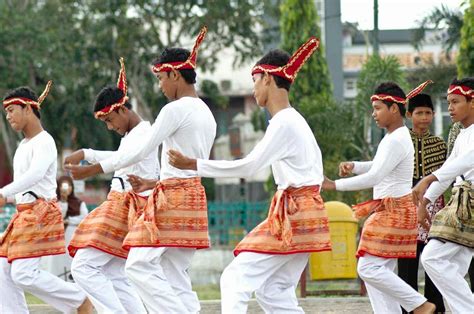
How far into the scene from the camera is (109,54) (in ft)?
129

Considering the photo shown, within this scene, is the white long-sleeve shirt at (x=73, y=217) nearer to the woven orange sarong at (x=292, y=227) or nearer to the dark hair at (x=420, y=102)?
the dark hair at (x=420, y=102)

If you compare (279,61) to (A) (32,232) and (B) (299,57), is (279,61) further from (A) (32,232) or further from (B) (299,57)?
(A) (32,232)

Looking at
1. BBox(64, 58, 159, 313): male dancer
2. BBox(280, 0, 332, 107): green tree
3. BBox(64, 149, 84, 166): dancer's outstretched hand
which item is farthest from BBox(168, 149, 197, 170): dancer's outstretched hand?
BBox(280, 0, 332, 107): green tree

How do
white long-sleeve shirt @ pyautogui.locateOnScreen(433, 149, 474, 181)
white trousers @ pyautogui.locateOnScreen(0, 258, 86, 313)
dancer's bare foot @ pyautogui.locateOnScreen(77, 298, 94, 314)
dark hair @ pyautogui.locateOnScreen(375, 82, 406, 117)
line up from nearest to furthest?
white long-sleeve shirt @ pyautogui.locateOnScreen(433, 149, 474, 181) → dark hair @ pyautogui.locateOnScreen(375, 82, 406, 117) → white trousers @ pyautogui.locateOnScreen(0, 258, 86, 313) → dancer's bare foot @ pyautogui.locateOnScreen(77, 298, 94, 314)

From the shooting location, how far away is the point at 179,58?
31.4 feet

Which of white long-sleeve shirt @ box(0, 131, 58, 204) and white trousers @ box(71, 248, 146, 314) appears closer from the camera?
white trousers @ box(71, 248, 146, 314)

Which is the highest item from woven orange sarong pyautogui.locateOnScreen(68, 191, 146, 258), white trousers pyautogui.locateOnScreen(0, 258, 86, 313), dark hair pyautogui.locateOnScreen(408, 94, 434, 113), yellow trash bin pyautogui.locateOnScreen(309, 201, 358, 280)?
dark hair pyautogui.locateOnScreen(408, 94, 434, 113)

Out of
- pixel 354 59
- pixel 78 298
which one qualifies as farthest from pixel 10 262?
pixel 354 59

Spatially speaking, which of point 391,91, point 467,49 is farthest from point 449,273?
point 467,49

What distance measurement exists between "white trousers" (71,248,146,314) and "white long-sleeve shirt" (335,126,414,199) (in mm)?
2066

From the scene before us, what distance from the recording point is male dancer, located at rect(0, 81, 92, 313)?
419 inches

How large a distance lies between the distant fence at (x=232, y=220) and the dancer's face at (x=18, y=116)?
58.6 feet

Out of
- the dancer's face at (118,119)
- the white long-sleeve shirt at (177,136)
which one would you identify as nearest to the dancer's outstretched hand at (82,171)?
the white long-sleeve shirt at (177,136)

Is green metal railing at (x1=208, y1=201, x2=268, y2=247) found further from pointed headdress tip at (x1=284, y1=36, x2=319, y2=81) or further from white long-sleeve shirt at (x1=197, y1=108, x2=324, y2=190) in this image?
white long-sleeve shirt at (x1=197, y1=108, x2=324, y2=190)
